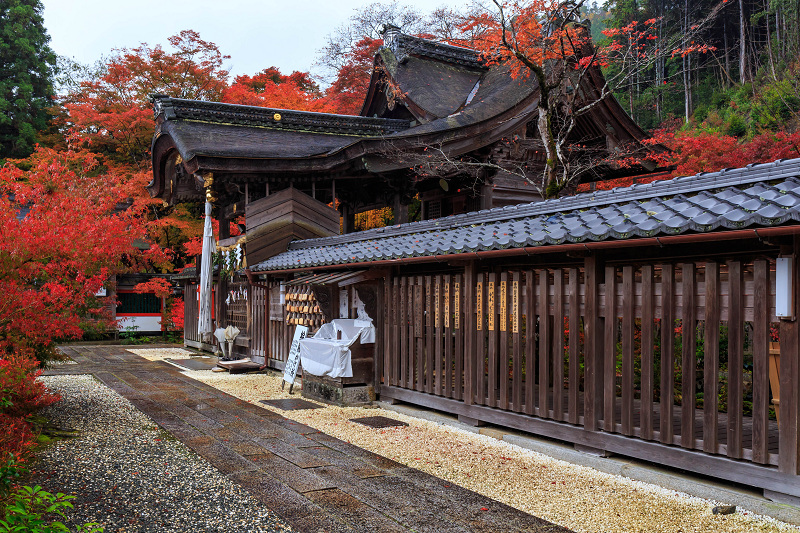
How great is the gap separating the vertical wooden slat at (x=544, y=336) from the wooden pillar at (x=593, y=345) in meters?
0.56

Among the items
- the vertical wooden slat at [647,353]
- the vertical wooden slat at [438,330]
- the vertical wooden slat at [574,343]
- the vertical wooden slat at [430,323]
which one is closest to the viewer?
the vertical wooden slat at [647,353]

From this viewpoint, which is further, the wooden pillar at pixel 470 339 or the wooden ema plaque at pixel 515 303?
the wooden pillar at pixel 470 339

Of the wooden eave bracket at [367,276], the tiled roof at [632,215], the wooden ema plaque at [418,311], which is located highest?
the tiled roof at [632,215]

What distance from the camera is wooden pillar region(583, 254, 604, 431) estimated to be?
6355 millimetres

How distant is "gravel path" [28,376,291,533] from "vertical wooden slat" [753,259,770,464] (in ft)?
12.3

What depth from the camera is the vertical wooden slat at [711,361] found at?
5254mm

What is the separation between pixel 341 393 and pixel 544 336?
3963 mm

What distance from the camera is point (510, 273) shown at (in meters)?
7.49

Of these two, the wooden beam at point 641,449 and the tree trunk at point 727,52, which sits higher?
the tree trunk at point 727,52

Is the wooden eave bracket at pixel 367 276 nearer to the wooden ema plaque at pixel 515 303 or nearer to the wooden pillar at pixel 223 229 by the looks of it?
the wooden ema plaque at pixel 515 303

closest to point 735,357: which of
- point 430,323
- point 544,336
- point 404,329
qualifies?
point 544,336

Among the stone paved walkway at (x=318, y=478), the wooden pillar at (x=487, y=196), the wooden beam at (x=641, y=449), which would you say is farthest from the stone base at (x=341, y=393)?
the wooden pillar at (x=487, y=196)

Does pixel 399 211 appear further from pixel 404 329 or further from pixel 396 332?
pixel 404 329

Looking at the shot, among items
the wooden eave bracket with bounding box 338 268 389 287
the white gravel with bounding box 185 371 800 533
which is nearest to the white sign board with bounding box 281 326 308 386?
the wooden eave bracket with bounding box 338 268 389 287
